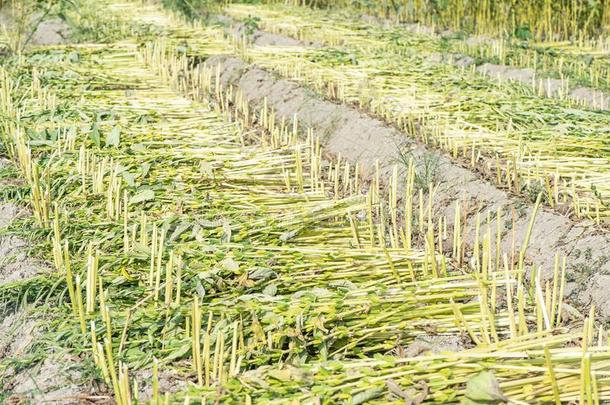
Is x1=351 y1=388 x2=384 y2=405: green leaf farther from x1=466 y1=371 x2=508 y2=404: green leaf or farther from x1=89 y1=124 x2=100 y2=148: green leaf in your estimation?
x1=89 y1=124 x2=100 y2=148: green leaf

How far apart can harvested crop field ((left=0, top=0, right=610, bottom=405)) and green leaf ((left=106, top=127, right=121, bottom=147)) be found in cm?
1

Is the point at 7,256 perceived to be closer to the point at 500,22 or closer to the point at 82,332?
the point at 82,332

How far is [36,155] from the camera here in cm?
523

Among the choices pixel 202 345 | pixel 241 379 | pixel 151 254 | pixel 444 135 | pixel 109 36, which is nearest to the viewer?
pixel 241 379

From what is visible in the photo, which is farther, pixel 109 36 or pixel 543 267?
pixel 109 36

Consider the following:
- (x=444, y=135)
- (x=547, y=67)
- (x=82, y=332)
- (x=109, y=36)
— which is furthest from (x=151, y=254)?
(x=109, y=36)

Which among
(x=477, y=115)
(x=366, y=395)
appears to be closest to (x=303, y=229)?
(x=366, y=395)

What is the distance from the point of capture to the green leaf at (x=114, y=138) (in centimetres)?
530

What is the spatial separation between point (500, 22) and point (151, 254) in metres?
7.78

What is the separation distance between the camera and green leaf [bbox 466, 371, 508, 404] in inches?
99.7

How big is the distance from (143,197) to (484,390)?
230 cm

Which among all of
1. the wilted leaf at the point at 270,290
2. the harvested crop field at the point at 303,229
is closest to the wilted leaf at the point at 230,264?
the harvested crop field at the point at 303,229

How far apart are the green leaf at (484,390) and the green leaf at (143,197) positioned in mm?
2231

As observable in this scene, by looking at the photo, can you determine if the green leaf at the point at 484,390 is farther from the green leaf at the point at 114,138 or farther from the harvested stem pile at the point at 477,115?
the green leaf at the point at 114,138
